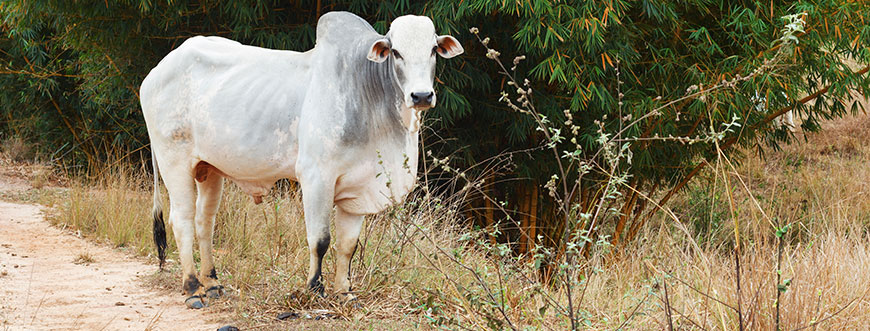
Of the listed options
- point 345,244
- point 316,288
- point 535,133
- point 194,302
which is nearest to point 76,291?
point 194,302

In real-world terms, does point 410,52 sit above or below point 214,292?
above

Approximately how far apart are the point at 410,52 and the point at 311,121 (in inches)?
22.3

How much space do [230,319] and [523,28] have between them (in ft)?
8.58

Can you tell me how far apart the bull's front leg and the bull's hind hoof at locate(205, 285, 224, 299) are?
2.08 feet

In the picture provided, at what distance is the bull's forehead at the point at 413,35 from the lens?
12.1 ft

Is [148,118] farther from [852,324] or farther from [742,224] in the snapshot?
[742,224]

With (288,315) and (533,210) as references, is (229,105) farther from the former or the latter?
(533,210)

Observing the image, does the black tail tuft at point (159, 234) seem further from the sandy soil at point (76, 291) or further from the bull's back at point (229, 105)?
the bull's back at point (229, 105)

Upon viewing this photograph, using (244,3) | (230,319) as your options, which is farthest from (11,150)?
(230,319)

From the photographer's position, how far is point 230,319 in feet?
13.3

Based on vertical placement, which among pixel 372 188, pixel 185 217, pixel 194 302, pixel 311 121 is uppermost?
pixel 311 121

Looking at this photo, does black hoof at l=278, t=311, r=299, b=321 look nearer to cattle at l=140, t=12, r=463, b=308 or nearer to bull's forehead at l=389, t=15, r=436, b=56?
cattle at l=140, t=12, r=463, b=308

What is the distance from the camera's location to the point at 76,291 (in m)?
4.71

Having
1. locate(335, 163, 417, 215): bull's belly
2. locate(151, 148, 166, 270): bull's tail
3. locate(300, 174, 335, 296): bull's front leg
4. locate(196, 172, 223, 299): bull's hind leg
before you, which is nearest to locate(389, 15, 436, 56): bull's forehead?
locate(335, 163, 417, 215): bull's belly
